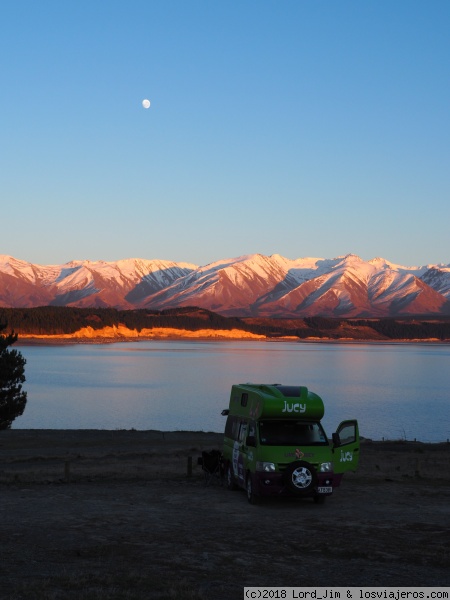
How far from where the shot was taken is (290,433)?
2127 centimetres

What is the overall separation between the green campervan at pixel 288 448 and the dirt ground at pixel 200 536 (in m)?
0.67

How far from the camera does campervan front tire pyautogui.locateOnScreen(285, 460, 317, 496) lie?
20.3m

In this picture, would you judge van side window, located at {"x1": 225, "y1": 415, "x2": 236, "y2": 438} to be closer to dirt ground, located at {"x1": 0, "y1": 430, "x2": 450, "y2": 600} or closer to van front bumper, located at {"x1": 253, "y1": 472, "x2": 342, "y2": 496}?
dirt ground, located at {"x1": 0, "y1": 430, "x2": 450, "y2": 600}

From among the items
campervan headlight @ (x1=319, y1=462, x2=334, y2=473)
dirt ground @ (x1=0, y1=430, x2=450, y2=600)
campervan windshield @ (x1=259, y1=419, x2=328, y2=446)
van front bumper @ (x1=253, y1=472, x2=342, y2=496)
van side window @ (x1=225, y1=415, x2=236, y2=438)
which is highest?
campervan windshield @ (x1=259, y1=419, x2=328, y2=446)

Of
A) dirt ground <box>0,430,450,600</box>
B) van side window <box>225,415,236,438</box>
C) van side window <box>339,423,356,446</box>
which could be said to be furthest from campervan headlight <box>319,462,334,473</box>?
van side window <box>225,415,236,438</box>

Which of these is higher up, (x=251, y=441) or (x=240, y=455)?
(x=251, y=441)

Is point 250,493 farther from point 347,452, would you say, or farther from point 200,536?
point 200,536

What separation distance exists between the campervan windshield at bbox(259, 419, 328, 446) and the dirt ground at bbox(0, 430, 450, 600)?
67.5 inches

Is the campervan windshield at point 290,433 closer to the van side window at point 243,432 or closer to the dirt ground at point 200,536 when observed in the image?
the van side window at point 243,432

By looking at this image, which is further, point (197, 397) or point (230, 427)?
Answer: point (197, 397)

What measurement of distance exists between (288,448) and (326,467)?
49.1 inches

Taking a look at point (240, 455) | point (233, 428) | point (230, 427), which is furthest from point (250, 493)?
point (230, 427)

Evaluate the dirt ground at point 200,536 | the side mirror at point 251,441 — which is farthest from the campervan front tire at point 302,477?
the side mirror at point 251,441

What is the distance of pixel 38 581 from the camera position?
13.1 meters
